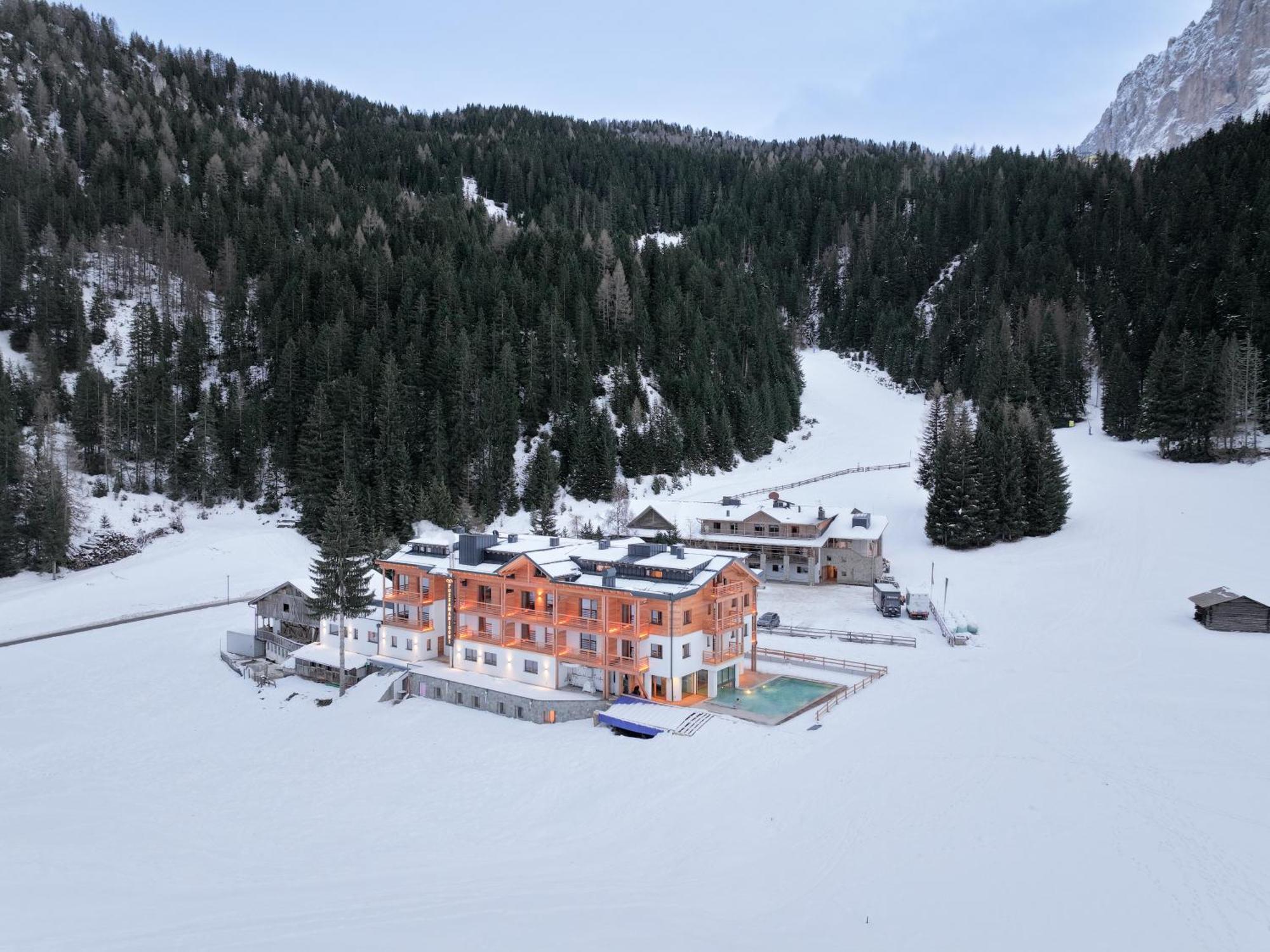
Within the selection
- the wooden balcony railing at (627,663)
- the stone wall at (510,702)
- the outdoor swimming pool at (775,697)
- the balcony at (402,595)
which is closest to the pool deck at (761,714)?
the outdoor swimming pool at (775,697)

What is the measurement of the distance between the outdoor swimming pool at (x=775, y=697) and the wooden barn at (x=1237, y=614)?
1935cm

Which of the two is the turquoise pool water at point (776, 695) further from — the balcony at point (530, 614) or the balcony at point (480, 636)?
the balcony at point (480, 636)

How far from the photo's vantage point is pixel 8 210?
84.8m

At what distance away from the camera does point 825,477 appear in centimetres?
7662

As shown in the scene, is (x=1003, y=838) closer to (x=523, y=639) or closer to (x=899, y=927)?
(x=899, y=927)

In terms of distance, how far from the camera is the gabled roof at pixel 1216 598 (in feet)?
119

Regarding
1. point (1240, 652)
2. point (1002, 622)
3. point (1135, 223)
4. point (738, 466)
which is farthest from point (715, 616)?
point (1135, 223)

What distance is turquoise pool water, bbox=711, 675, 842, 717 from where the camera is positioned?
30047 millimetres

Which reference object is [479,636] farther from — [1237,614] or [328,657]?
[1237,614]

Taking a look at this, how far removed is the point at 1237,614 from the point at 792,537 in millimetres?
24755

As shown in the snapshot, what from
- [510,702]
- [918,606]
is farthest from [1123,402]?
[510,702]

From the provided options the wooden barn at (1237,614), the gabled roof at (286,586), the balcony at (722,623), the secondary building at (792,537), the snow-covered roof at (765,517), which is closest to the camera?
the balcony at (722,623)

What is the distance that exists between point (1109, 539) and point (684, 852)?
4506cm

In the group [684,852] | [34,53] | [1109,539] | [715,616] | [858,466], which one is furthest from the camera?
[34,53]
